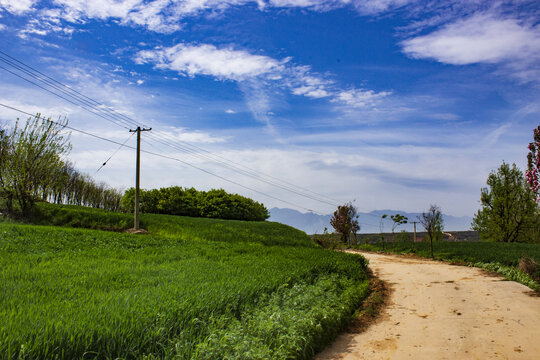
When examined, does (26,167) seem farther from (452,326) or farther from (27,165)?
(452,326)

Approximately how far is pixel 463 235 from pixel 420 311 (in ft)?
146

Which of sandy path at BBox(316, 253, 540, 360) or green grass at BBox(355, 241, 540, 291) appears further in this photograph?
green grass at BBox(355, 241, 540, 291)

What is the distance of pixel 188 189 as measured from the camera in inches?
1471

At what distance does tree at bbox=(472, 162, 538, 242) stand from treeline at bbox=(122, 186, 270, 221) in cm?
2437

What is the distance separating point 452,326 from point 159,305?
6.40 meters

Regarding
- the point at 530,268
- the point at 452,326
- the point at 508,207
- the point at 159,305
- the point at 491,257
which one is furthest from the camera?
the point at 508,207

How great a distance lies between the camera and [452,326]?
769cm

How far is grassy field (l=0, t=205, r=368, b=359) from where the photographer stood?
13.0ft

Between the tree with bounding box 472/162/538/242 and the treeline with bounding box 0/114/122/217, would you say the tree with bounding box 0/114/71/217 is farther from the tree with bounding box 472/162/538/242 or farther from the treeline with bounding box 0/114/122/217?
the tree with bounding box 472/162/538/242

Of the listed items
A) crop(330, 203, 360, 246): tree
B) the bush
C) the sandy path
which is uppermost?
crop(330, 203, 360, 246): tree

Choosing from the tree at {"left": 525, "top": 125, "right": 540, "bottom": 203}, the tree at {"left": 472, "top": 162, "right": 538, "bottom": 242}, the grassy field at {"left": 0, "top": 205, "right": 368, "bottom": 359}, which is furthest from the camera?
the tree at {"left": 472, "top": 162, "right": 538, "bottom": 242}

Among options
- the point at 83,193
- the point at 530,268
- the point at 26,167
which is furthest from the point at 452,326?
the point at 83,193

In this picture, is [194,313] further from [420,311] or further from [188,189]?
[188,189]

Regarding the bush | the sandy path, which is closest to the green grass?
the bush
